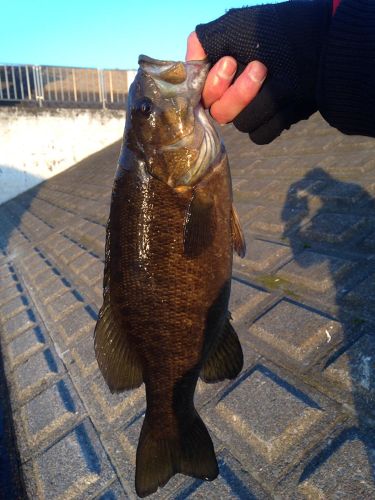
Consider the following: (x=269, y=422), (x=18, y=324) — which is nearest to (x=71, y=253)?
(x=18, y=324)

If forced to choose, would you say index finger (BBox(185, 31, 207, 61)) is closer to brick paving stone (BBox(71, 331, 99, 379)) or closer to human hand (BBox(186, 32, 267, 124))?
human hand (BBox(186, 32, 267, 124))

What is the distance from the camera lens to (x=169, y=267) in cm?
186

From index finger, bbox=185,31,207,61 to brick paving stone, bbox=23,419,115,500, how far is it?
2.57m

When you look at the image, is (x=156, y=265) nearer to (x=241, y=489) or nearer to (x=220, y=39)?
(x=220, y=39)

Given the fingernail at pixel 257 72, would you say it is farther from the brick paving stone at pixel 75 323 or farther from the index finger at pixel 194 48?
the brick paving stone at pixel 75 323

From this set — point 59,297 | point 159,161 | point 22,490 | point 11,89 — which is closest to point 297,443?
point 159,161

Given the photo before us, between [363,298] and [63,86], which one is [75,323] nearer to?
[363,298]

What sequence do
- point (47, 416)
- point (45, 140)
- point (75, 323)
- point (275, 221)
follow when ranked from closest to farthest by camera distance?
1. point (47, 416)
2. point (75, 323)
3. point (275, 221)
4. point (45, 140)

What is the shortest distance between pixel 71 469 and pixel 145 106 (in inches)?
97.1

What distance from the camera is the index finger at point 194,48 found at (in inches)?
74.5

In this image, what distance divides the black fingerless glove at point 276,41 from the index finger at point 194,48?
0.09ft

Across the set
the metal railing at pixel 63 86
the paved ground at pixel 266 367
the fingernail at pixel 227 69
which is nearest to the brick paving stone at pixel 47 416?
the paved ground at pixel 266 367

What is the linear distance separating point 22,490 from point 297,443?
80.5 inches

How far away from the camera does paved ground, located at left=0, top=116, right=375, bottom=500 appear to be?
227 centimetres
